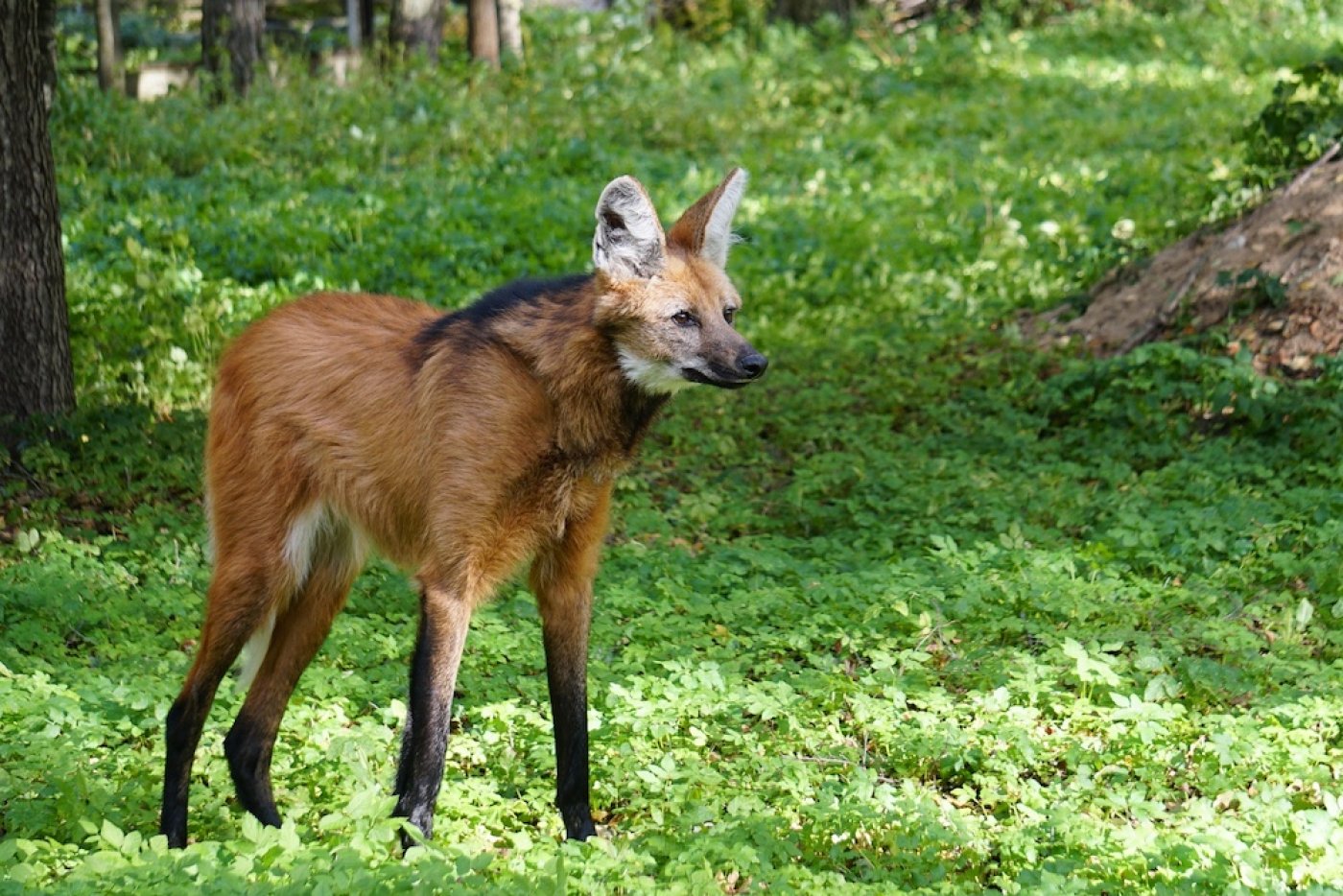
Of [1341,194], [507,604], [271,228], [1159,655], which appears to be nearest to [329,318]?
[507,604]

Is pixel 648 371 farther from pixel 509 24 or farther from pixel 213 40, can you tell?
pixel 509 24

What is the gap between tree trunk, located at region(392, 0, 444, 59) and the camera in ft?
42.4

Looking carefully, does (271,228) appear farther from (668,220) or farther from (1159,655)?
(1159,655)

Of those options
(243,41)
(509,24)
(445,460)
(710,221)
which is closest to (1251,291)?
A: (710,221)

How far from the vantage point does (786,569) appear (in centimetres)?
480

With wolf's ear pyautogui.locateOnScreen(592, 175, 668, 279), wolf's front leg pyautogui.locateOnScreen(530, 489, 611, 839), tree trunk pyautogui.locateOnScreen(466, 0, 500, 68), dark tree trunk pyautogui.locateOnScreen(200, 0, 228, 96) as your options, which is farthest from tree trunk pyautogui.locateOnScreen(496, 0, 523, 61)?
wolf's front leg pyautogui.locateOnScreen(530, 489, 611, 839)

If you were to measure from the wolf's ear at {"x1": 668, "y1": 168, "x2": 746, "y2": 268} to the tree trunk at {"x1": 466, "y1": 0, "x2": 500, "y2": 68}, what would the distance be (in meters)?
10.1

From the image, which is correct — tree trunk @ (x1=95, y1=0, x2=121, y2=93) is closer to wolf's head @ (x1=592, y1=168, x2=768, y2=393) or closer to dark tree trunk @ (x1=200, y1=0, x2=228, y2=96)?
dark tree trunk @ (x1=200, y1=0, x2=228, y2=96)

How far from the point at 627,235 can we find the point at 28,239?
3165mm

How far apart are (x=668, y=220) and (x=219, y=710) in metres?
5.95

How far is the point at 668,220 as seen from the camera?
29.9 ft

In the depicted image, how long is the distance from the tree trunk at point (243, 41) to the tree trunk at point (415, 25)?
5.45ft

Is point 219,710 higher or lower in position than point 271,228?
lower

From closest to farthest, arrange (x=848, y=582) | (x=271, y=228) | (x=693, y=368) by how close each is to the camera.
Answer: (x=693, y=368)
(x=848, y=582)
(x=271, y=228)
